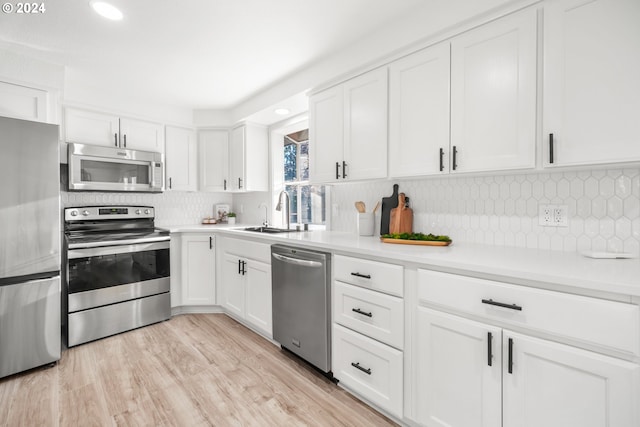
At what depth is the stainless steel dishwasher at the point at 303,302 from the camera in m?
2.02

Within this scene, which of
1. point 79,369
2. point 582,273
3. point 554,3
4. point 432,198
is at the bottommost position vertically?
point 79,369

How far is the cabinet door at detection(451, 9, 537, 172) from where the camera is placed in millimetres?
1461

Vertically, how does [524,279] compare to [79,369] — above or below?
above

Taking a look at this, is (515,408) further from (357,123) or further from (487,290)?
(357,123)

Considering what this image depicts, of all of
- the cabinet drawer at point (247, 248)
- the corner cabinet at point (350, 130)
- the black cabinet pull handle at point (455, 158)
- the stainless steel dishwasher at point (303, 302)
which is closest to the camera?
the black cabinet pull handle at point (455, 158)

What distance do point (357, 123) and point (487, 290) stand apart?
1.47 m

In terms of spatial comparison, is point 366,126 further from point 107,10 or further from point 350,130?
point 107,10

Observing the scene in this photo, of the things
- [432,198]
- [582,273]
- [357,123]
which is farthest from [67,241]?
[582,273]

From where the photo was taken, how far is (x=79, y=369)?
2.24m

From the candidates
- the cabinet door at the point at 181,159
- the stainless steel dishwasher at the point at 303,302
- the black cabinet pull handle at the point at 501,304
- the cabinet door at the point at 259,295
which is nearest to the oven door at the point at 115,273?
the cabinet door at the point at 181,159

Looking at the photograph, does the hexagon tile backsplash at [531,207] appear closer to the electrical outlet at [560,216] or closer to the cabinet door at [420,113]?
the electrical outlet at [560,216]

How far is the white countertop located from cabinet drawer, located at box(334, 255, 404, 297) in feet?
0.15

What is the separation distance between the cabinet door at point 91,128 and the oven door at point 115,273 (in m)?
1.14

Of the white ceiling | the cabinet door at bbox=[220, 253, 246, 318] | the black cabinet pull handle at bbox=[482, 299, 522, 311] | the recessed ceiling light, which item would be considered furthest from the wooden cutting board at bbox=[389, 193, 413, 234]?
the recessed ceiling light
